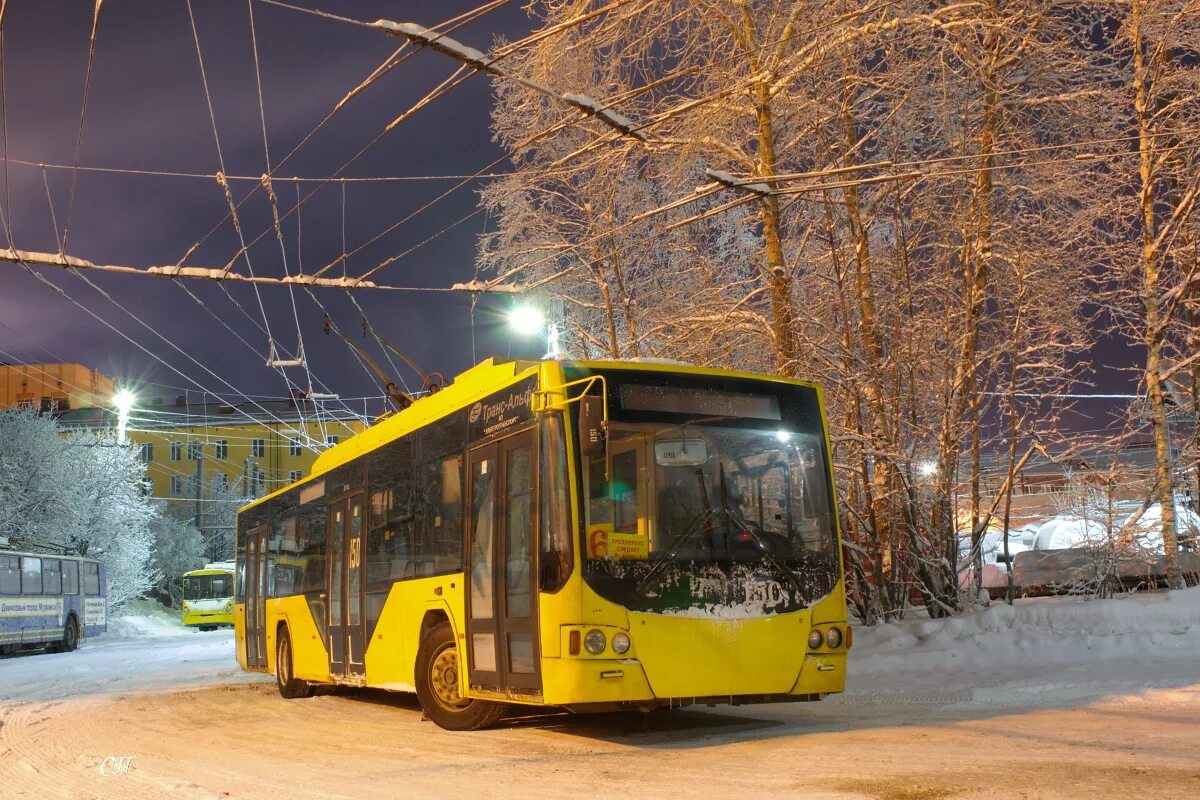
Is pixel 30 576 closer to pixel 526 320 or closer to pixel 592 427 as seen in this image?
pixel 526 320

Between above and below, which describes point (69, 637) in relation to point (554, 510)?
below

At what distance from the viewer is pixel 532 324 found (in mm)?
23875

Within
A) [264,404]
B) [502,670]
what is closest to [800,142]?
[502,670]

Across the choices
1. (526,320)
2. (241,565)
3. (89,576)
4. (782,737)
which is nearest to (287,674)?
(241,565)

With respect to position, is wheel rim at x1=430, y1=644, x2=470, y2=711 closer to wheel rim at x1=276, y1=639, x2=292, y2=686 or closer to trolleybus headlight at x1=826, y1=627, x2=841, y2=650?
trolleybus headlight at x1=826, y1=627, x2=841, y2=650

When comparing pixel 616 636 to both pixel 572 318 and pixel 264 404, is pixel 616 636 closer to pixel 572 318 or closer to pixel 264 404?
pixel 572 318

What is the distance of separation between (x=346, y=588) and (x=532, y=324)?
11.5m

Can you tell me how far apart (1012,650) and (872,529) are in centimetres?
341

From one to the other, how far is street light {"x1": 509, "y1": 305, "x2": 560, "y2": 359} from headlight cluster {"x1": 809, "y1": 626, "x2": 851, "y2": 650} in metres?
14.0

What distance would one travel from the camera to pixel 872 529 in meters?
16.7

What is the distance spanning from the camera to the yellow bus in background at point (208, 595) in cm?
5075

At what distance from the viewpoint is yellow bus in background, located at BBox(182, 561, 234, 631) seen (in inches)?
1998

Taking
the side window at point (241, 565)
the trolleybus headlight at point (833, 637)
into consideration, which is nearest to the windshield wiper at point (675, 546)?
the trolleybus headlight at point (833, 637)

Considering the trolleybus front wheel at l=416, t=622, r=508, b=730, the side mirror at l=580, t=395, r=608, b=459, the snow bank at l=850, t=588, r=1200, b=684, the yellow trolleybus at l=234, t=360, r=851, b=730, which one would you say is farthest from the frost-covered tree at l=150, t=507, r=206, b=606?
the side mirror at l=580, t=395, r=608, b=459
